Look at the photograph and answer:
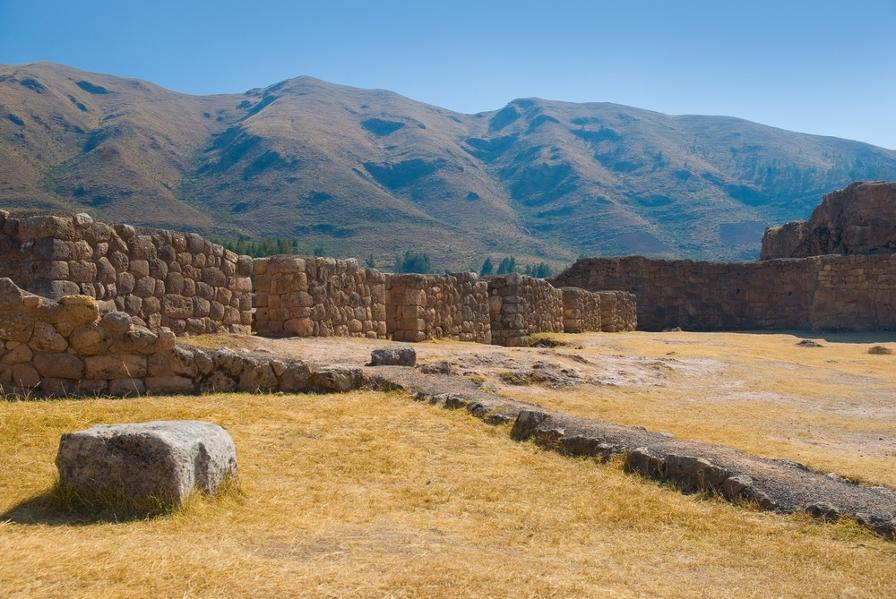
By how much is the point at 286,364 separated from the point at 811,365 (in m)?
14.5

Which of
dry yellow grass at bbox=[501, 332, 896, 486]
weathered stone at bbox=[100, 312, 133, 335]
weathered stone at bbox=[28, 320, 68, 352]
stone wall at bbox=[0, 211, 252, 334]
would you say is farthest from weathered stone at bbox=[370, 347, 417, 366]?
weathered stone at bbox=[28, 320, 68, 352]

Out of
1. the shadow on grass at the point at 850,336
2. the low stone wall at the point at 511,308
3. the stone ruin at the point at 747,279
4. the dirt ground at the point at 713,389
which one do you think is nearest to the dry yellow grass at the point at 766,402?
the dirt ground at the point at 713,389

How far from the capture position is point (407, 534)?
5.13 meters

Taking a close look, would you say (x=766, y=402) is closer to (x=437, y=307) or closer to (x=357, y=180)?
(x=437, y=307)

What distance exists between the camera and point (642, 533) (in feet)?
18.0

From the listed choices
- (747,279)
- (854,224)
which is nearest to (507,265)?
(747,279)

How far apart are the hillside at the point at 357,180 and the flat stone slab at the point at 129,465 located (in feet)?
243

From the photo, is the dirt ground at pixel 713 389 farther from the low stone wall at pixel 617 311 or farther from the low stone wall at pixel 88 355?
the low stone wall at pixel 617 311

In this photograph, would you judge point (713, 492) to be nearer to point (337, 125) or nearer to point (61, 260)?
point (61, 260)

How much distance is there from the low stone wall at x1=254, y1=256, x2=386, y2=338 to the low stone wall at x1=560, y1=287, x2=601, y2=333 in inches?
467

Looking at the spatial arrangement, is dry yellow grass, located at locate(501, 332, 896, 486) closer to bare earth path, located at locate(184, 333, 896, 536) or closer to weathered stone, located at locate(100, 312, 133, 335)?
bare earth path, located at locate(184, 333, 896, 536)

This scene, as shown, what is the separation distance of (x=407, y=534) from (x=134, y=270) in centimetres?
798

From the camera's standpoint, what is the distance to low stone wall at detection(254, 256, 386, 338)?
1518 centimetres

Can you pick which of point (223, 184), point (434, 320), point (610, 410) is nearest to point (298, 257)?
point (434, 320)
